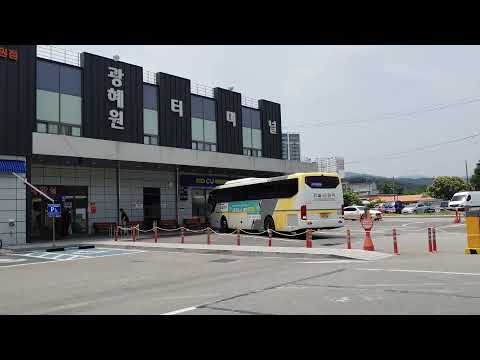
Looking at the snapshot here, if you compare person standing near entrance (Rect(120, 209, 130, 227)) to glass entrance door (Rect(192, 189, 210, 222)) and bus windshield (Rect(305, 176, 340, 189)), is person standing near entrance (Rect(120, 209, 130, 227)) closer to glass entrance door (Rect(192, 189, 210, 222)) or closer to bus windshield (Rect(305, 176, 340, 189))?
glass entrance door (Rect(192, 189, 210, 222))

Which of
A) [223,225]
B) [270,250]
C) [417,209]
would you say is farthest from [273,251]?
[417,209]

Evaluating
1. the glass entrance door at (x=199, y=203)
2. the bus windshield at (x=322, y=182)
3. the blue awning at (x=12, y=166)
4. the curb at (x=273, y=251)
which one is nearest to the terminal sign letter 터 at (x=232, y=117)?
the glass entrance door at (x=199, y=203)

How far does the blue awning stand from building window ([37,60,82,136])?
418cm

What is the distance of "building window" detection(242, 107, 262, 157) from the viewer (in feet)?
142

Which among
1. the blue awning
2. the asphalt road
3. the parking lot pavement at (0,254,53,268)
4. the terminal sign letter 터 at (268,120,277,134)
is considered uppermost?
the terminal sign letter 터 at (268,120,277,134)

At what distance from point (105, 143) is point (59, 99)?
406cm

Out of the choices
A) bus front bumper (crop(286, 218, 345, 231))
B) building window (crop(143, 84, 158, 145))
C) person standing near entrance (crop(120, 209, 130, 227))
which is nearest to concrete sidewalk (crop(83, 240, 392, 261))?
bus front bumper (crop(286, 218, 345, 231))

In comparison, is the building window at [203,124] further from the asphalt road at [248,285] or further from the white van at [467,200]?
the white van at [467,200]

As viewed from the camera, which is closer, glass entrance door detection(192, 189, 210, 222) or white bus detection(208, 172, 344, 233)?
white bus detection(208, 172, 344, 233)
